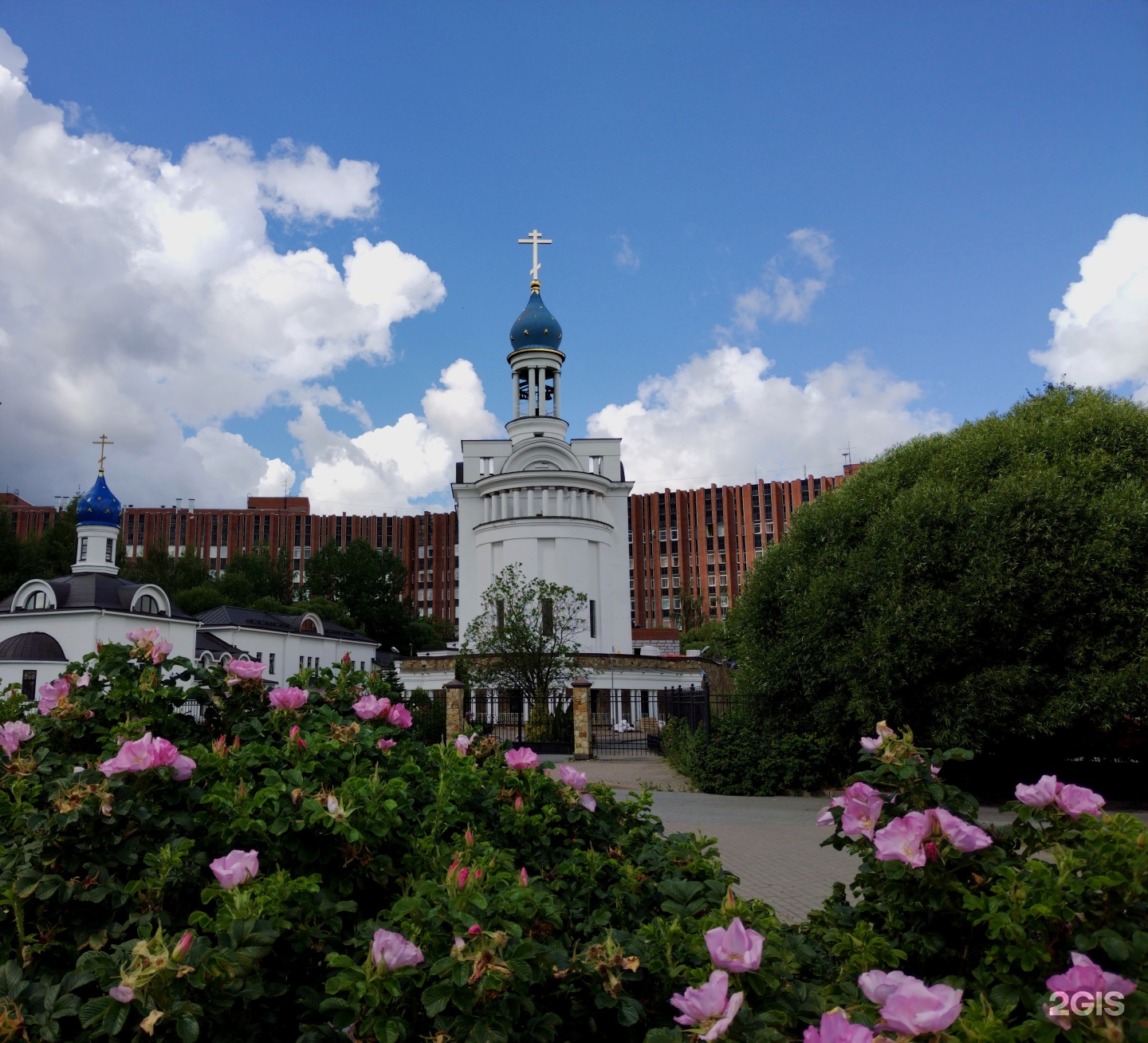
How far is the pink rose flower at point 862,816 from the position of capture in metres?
3.26

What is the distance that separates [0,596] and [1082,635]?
6142 centimetres

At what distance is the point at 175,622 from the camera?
137ft

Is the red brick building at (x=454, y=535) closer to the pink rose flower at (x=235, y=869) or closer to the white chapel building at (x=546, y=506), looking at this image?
the white chapel building at (x=546, y=506)

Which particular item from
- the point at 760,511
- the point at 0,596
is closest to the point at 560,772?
the point at 0,596

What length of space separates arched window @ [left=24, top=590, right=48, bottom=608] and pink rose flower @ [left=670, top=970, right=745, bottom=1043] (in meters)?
47.1

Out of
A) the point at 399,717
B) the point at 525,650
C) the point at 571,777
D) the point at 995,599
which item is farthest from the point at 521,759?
the point at 525,650

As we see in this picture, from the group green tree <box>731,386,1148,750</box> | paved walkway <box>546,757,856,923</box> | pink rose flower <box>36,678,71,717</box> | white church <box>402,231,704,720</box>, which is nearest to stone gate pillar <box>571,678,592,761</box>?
paved walkway <box>546,757,856,923</box>

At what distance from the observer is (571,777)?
168 inches

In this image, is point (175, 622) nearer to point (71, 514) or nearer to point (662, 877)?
point (71, 514)

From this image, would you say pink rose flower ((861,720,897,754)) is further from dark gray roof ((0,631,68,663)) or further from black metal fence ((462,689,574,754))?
dark gray roof ((0,631,68,663))

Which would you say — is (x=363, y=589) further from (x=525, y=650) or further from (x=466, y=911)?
(x=466, y=911)

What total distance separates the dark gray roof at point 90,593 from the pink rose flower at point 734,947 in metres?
43.9

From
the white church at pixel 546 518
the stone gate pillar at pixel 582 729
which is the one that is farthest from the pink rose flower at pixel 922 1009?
the white church at pixel 546 518

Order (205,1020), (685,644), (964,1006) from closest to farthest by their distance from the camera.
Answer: (964,1006), (205,1020), (685,644)
